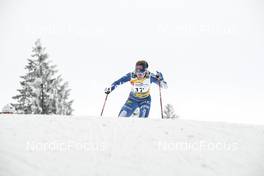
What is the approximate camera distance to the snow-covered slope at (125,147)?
7.26 m

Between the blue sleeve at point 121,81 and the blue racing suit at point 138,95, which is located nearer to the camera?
the blue racing suit at point 138,95

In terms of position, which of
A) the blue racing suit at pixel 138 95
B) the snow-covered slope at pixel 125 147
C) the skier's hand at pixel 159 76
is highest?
the skier's hand at pixel 159 76

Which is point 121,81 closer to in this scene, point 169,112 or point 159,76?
point 159,76

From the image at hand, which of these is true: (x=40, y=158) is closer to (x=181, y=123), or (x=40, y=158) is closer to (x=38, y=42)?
(x=181, y=123)

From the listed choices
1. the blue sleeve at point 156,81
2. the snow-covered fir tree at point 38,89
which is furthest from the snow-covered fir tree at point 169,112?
the blue sleeve at point 156,81

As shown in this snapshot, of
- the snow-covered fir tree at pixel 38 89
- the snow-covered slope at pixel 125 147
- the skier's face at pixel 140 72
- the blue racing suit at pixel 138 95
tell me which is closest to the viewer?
the snow-covered slope at pixel 125 147

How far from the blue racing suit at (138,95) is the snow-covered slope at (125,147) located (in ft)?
9.07

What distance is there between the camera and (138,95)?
42.5ft

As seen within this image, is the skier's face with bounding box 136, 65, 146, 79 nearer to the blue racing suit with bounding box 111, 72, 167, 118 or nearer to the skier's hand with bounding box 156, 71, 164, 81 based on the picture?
the blue racing suit with bounding box 111, 72, 167, 118

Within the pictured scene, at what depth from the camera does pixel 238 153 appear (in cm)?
844

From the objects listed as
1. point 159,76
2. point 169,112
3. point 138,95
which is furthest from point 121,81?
point 169,112

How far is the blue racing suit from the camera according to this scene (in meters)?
12.8

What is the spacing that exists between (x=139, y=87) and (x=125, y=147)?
512 centimetres

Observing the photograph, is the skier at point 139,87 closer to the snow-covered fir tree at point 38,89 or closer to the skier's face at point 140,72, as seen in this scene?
the skier's face at point 140,72
